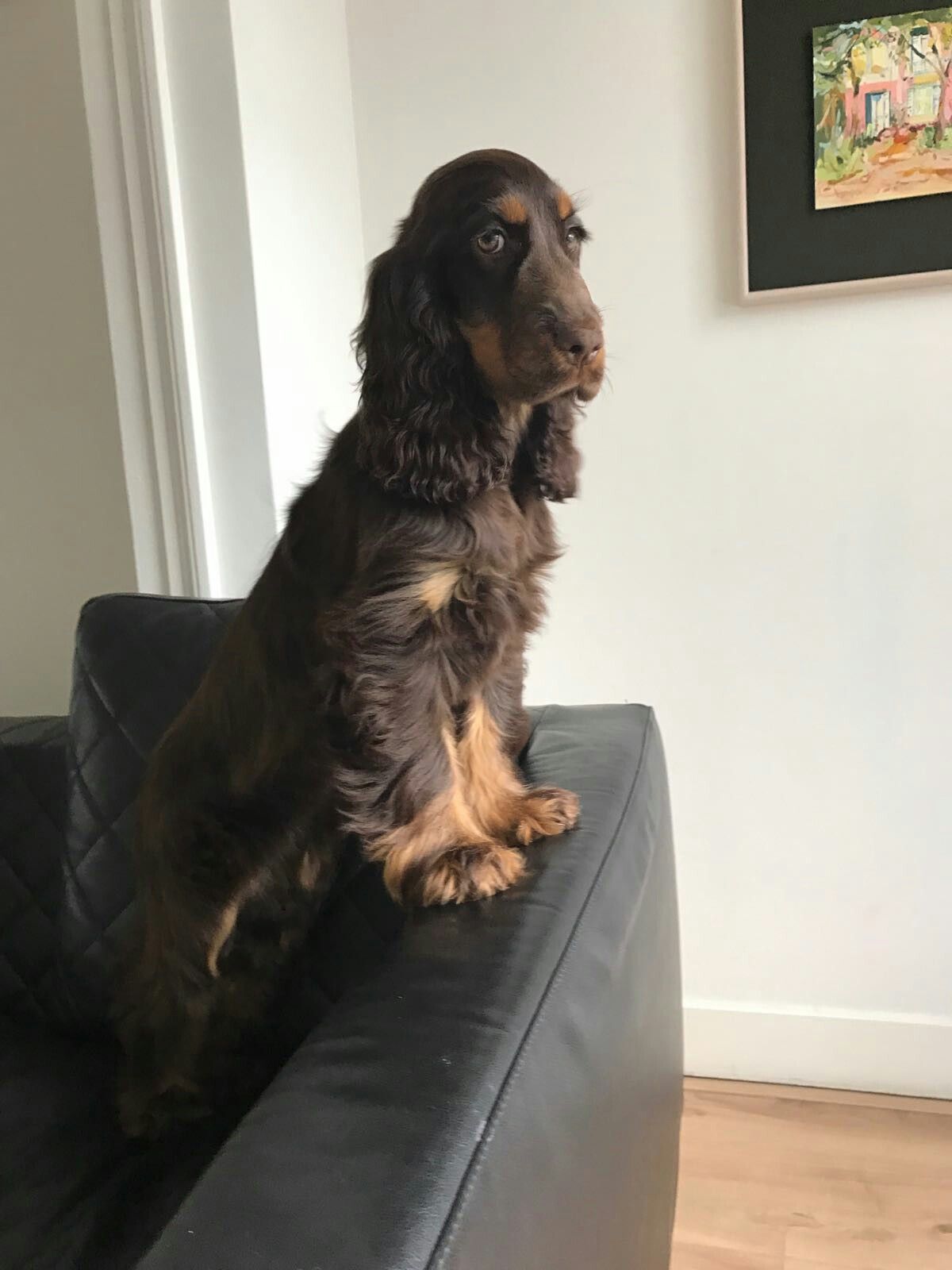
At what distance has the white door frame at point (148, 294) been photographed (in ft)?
5.47

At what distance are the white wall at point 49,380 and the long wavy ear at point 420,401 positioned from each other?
1169 mm

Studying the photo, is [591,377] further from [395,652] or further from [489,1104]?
[489,1104]

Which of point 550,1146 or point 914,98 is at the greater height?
point 914,98

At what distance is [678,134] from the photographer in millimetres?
1794

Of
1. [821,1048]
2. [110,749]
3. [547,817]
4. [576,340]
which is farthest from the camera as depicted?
[821,1048]

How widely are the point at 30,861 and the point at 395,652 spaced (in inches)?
36.7

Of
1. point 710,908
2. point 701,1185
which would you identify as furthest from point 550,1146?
point 710,908

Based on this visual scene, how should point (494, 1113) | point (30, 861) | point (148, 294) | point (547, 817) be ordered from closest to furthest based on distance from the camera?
point (494, 1113) → point (547, 817) → point (30, 861) → point (148, 294)

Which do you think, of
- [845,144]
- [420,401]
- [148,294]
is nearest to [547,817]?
[420,401]

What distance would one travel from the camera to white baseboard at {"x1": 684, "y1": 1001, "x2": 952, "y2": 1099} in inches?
76.7

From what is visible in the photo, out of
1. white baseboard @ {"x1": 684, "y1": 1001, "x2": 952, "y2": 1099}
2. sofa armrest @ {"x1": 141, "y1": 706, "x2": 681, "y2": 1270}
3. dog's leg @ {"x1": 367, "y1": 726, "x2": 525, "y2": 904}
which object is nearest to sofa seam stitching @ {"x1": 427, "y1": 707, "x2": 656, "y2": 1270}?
sofa armrest @ {"x1": 141, "y1": 706, "x2": 681, "y2": 1270}

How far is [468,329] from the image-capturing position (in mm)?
1094

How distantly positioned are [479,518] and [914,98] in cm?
123

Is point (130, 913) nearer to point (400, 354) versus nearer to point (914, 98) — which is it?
point (400, 354)
